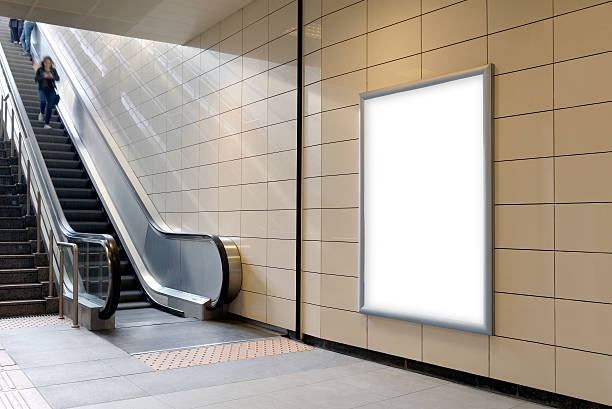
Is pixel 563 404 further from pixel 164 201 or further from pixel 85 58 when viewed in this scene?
pixel 85 58

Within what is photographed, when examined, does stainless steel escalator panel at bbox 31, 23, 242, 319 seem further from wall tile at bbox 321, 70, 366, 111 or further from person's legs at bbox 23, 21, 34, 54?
person's legs at bbox 23, 21, 34, 54

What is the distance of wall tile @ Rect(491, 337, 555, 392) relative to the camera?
133 inches

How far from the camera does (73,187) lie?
8.91 metres

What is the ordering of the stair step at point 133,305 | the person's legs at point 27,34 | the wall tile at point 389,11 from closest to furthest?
the wall tile at point 389,11, the stair step at point 133,305, the person's legs at point 27,34

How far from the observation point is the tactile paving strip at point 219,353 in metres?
4.38

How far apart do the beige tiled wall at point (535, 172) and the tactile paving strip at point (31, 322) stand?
3.03 meters

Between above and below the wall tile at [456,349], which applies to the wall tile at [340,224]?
above

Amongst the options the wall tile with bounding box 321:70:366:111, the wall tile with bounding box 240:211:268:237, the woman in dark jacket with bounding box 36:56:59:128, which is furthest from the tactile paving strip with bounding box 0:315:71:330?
the woman in dark jacket with bounding box 36:56:59:128

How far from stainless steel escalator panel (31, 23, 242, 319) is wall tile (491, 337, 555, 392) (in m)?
3.09

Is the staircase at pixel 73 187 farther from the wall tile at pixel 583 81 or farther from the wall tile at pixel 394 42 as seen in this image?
the wall tile at pixel 583 81

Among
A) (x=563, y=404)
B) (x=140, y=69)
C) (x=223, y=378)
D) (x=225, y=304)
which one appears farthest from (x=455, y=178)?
(x=140, y=69)

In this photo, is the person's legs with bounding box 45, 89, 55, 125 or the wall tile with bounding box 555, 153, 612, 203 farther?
the person's legs with bounding box 45, 89, 55, 125

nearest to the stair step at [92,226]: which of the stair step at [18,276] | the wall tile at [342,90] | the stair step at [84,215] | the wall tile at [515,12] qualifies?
the stair step at [84,215]

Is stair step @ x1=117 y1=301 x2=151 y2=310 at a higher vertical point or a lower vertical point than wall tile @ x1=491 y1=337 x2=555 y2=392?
lower
